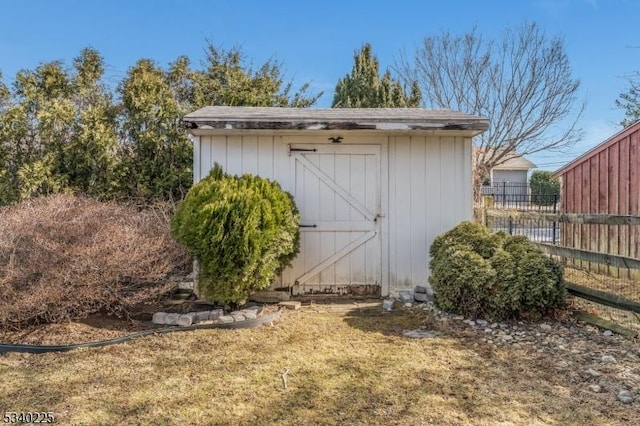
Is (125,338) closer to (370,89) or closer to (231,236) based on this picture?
(231,236)

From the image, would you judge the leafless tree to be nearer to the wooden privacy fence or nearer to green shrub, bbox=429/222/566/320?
the wooden privacy fence

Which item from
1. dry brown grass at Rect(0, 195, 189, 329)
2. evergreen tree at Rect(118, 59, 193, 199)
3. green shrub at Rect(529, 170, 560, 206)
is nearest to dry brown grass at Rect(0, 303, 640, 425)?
dry brown grass at Rect(0, 195, 189, 329)

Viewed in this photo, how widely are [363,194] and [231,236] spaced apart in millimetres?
2094

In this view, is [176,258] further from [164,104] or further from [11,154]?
[11,154]

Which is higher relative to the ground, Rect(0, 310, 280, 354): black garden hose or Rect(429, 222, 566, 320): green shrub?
Rect(429, 222, 566, 320): green shrub

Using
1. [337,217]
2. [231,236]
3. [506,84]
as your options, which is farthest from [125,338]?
[506,84]

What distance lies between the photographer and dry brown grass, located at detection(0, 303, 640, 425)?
239 cm

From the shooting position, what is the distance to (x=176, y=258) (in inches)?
183

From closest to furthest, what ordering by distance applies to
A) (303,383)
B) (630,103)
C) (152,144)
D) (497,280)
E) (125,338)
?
(303,383)
(125,338)
(497,280)
(152,144)
(630,103)

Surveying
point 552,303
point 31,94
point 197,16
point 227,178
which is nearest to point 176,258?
point 227,178

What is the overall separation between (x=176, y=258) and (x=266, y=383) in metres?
2.36

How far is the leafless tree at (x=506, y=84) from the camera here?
14406mm

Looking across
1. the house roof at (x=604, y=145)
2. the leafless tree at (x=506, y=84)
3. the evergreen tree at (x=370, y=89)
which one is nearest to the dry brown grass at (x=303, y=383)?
the house roof at (x=604, y=145)

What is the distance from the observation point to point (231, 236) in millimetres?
4105
